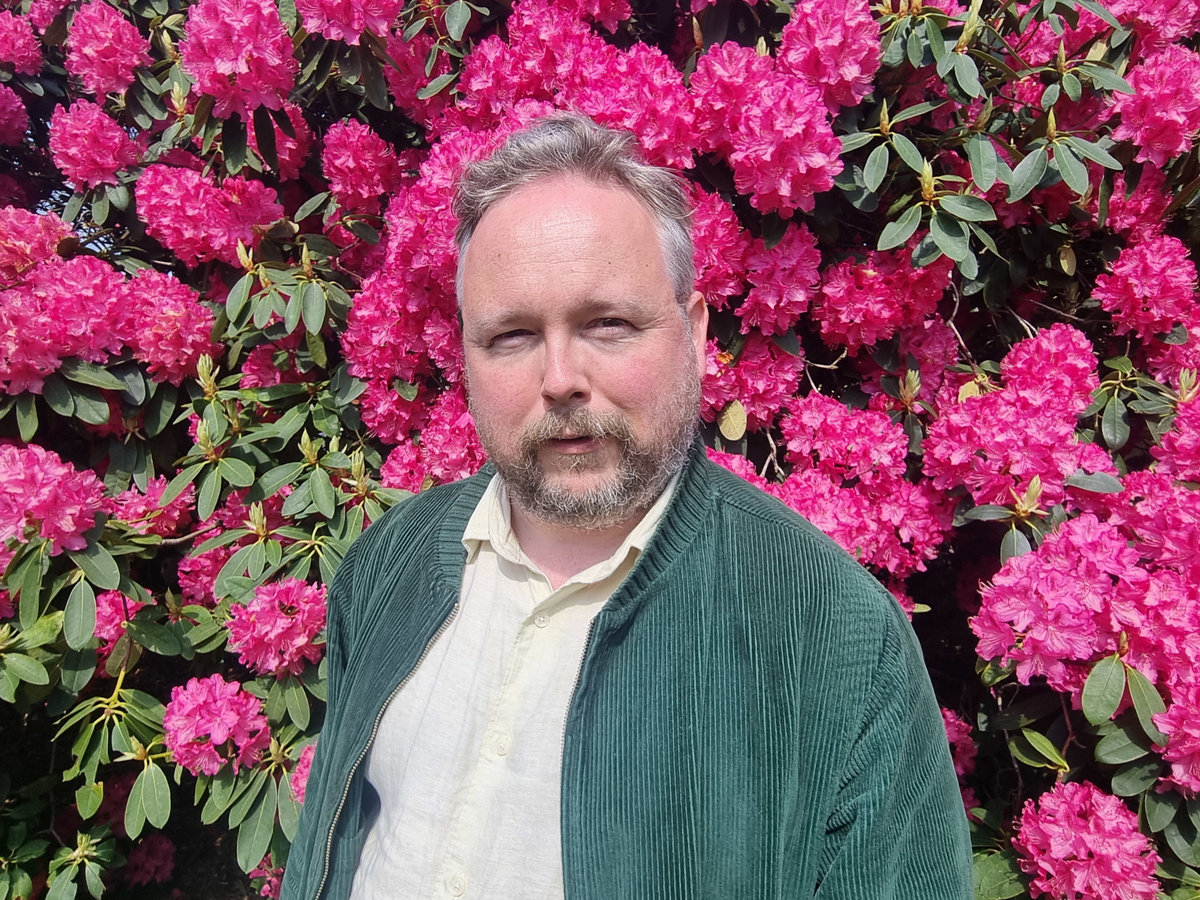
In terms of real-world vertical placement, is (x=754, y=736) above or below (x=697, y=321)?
below

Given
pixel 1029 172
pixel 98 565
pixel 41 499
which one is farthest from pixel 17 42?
pixel 1029 172

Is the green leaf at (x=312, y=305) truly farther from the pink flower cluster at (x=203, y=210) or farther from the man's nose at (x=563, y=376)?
the man's nose at (x=563, y=376)

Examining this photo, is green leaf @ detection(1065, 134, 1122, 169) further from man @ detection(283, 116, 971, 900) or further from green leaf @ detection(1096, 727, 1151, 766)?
green leaf @ detection(1096, 727, 1151, 766)

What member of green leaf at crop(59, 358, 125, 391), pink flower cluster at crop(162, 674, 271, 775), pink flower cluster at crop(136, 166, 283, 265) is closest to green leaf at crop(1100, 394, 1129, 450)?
pink flower cluster at crop(162, 674, 271, 775)

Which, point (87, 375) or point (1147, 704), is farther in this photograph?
point (87, 375)

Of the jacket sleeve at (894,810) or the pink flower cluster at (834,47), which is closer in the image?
the jacket sleeve at (894,810)

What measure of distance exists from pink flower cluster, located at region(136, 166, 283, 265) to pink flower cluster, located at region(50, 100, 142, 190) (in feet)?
1.07

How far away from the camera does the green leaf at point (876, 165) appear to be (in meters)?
1.57

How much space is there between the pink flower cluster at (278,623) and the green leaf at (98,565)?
27 cm

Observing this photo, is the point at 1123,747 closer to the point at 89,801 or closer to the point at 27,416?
the point at 89,801

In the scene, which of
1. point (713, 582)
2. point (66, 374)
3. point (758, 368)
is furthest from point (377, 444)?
point (713, 582)

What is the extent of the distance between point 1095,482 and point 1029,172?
69 centimetres

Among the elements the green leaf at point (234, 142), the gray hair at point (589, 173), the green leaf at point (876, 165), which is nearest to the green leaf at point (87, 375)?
the green leaf at point (234, 142)

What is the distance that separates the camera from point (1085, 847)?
1338 millimetres
